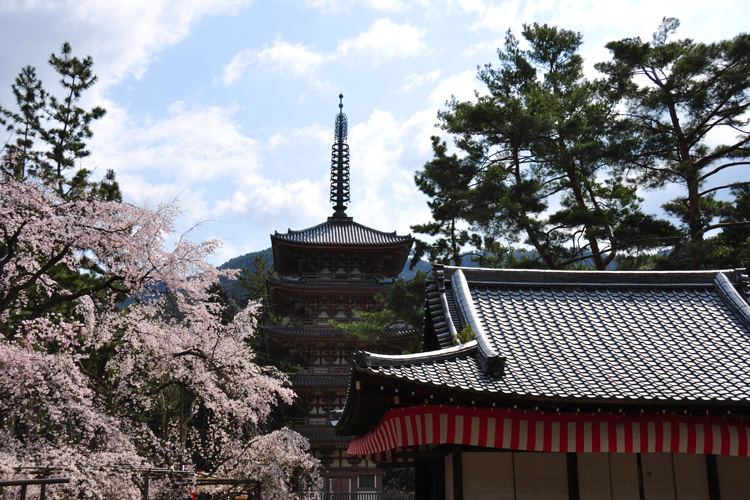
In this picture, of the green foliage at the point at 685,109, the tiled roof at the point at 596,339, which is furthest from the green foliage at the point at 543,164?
the tiled roof at the point at 596,339

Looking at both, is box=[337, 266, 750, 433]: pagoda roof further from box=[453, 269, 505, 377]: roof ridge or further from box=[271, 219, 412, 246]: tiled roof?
box=[271, 219, 412, 246]: tiled roof

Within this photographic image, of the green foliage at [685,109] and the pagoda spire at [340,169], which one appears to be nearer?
Result: the green foliage at [685,109]

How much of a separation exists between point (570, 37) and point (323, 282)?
15.2 meters

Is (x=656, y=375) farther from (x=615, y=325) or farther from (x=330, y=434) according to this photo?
(x=330, y=434)

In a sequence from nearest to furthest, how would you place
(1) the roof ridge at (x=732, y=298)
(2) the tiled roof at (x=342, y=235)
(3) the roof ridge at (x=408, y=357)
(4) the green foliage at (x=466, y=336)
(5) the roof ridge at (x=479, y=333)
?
1. (3) the roof ridge at (x=408, y=357)
2. (5) the roof ridge at (x=479, y=333)
3. (4) the green foliage at (x=466, y=336)
4. (1) the roof ridge at (x=732, y=298)
5. (2) the tiled roof at (x=342, y=235)

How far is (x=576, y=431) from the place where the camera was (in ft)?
24.2

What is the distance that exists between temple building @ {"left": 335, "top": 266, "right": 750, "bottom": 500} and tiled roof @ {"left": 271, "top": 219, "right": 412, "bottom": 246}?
20757mm

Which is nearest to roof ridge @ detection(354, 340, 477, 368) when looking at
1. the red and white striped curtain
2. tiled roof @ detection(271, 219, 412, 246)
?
the red and white striped curtain

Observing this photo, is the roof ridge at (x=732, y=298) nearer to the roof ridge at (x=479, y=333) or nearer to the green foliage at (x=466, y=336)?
the roof ridge at (x=479, y=333)

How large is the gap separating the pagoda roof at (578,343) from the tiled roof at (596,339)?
0.02m

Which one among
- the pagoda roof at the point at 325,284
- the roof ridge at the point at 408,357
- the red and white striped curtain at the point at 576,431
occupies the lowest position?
the red and white striped curtain at the point at 576,431

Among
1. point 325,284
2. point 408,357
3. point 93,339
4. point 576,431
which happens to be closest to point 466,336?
point 408,357

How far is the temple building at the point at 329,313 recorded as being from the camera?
27.2 meters

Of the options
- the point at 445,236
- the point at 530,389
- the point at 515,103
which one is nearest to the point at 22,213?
the point at 530,389
